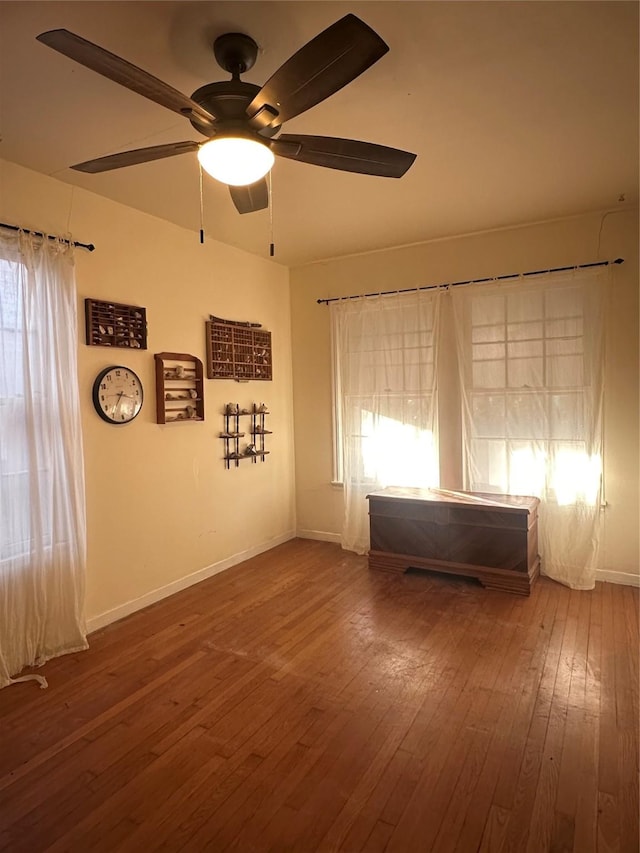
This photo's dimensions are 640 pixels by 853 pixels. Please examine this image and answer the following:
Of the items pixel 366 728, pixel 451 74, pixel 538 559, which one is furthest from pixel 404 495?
pixel 451 74

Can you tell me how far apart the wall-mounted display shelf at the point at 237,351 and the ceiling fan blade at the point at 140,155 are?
6.44ft

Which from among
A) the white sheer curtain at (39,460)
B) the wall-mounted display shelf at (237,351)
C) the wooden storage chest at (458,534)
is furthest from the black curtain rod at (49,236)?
the wooden storage chest at (458,534)

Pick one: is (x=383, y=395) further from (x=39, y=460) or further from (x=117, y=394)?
(x=39, y=460)

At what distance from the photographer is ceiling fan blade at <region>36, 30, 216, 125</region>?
127 cm

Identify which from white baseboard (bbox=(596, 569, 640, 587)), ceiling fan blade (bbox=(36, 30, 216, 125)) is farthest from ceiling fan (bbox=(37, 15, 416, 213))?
white baseboard (bbox=(596, 569, 640, 587))

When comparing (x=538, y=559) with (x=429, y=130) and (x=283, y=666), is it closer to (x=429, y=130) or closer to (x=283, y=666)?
(x=283, y=666)

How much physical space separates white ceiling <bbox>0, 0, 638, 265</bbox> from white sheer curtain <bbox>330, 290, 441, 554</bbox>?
90cm

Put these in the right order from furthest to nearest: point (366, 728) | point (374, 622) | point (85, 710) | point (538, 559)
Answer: point (538, 559)
point (374, 622)
point (85, 710)
point (366, 728)

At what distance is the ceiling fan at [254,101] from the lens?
1.32 metres

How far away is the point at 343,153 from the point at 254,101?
0.43 meters

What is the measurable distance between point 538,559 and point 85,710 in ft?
10.1

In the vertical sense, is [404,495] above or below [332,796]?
above

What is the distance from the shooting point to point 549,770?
6.20 feet

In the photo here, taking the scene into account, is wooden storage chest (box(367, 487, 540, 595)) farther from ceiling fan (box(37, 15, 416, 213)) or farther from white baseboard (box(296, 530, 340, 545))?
ceiling fan (box(37, 15, 416, 213))
